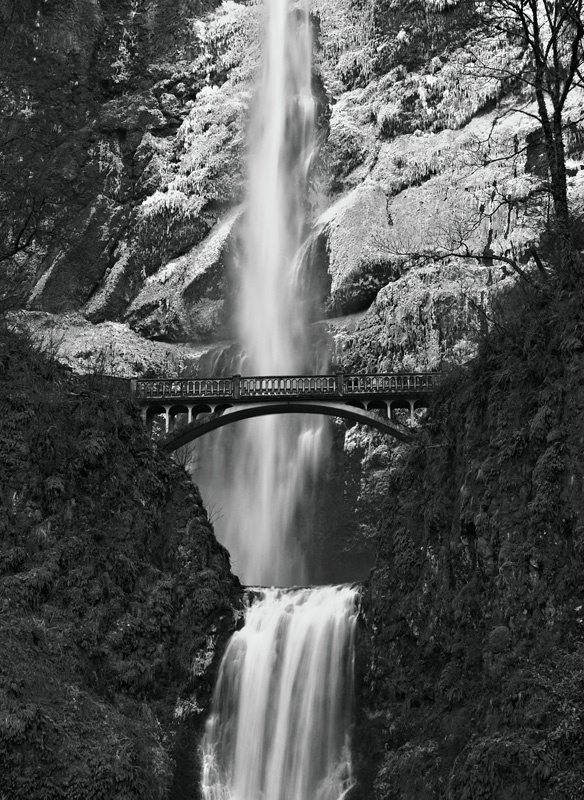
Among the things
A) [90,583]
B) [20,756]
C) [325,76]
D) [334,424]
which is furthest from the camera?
[325,76]

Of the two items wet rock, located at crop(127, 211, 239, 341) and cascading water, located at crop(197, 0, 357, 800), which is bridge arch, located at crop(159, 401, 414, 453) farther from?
wet rock, located at crop(127, 211, 239, 341)

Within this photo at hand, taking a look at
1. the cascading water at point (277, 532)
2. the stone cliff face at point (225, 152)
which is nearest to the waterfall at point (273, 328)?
the cascading water at point (277, 532)

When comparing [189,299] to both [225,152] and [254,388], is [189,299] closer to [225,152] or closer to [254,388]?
[225,152]

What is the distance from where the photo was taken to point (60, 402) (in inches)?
925

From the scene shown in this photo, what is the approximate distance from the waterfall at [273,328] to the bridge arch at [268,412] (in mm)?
4673

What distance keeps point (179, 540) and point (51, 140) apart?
32.7 metres

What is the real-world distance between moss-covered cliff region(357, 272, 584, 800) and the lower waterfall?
2.46ft

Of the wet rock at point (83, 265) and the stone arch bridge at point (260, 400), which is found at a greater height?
the wet rock at point (83, 265)

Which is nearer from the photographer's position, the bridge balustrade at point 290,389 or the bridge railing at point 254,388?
the bridge railing at point 254,388

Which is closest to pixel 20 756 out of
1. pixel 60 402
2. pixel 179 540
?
pixel 179 540

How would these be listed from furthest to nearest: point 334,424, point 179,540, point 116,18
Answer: point 116,18
point 334,424
point 179,540

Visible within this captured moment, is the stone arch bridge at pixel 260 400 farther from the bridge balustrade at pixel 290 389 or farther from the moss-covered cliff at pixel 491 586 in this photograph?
the moss-covered cliff at pixel 491 586

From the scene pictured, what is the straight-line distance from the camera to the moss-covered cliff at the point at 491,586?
46.5ft

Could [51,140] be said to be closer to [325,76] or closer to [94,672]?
[325,76]
